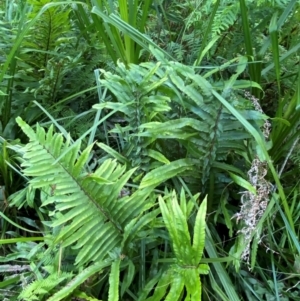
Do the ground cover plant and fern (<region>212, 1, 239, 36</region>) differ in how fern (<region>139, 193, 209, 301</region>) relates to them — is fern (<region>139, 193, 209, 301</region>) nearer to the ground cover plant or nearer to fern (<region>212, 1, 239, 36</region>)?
the ground cover plant

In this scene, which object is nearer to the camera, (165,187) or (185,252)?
(185,252)

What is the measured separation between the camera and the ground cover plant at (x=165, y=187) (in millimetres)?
867

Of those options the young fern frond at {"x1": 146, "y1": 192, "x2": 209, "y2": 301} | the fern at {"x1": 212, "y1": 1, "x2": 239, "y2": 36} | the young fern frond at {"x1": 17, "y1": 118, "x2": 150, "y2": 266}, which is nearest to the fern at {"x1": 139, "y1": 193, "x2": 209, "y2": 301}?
the young fern frond at {"x1": 146, "y1": 192, "x2": 209, "y2": 301}

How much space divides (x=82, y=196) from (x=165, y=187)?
0.19 metres

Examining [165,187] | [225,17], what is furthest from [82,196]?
[225,17]

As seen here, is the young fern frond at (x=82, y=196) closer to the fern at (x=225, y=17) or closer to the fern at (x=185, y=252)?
the fern at (x=185, y=252)

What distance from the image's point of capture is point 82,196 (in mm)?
875

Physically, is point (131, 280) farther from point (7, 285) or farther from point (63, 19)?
point (63, 19)

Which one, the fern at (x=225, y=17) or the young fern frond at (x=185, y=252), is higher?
the fern at (x=225, y=17)

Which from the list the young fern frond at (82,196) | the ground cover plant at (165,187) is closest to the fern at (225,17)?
the ground cover plant at (165,187)

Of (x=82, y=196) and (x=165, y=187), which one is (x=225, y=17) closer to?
(x=165, y=187)

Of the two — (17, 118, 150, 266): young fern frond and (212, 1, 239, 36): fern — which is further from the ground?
(212, 1, 239, 36): fern

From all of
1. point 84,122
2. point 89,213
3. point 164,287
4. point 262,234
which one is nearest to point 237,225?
point 262,234

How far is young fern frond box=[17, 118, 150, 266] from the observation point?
86 centimetres
